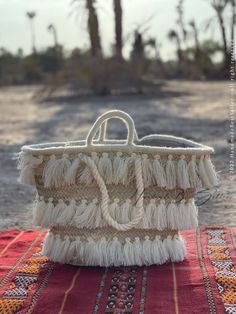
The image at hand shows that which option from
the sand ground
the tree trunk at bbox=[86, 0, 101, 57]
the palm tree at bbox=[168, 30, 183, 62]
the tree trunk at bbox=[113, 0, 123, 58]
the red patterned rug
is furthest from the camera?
the palm tree at bbox=[168, 30, 183, 62]

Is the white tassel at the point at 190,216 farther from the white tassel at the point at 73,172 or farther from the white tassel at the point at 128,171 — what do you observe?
the white tassel at the point at 73,172

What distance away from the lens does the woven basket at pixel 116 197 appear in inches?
112

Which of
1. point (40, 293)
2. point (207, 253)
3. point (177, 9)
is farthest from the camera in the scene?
point (177, 9)

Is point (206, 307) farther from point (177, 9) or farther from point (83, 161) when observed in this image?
point (177, 9)

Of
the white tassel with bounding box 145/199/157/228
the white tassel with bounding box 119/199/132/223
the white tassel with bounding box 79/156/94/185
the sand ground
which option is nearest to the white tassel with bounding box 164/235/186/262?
the white tassel with bounding box 145/199/157/228

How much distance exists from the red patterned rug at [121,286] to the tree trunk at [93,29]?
15.6m

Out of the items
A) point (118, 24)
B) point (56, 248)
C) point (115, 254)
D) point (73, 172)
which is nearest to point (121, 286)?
point (115, 254)

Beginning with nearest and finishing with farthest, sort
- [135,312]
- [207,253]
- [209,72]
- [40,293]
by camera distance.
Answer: [135,312] → [40,293] → [207,253] → [209,72]

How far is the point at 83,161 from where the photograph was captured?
2.84 metres

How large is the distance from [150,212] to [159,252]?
19 cm

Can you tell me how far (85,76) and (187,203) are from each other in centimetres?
1442

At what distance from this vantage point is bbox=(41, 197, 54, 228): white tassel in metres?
2.95

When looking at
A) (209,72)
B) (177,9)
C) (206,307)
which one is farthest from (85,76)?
(177,9)

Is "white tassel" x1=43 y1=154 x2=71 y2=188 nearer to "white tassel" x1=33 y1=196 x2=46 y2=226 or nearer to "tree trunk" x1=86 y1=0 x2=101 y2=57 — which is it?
"white tassel" x1=33 y1=196 x2=46 y2=226
